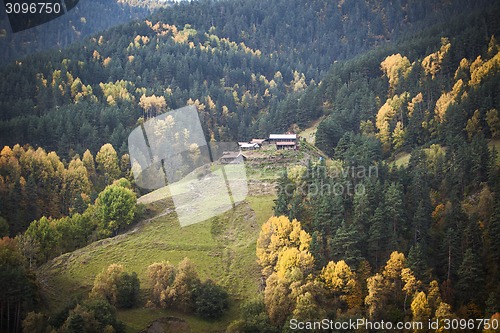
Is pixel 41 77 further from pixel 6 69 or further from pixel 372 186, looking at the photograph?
pixel 372 186

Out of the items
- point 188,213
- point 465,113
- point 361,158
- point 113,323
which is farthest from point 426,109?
point 113,323

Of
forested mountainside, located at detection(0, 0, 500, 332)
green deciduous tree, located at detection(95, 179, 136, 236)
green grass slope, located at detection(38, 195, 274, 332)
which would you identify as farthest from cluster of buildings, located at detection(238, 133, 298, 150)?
green deciduous tree, located at detection(95, 179, 136, 236)

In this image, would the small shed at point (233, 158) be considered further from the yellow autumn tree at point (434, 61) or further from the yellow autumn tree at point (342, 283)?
the yellow autumn tree at point (434, 61)

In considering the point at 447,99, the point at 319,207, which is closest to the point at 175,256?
the point at 319,207

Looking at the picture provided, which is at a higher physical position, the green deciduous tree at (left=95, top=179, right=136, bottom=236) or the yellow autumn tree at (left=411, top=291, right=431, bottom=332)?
the yellow autumn tree at (left=411, top=291, right=431, bottom=332)

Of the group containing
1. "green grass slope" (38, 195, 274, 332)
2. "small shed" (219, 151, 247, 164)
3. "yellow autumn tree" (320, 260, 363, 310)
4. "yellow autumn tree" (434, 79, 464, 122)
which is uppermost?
"yellow autumn tree" (434, 79, 464, 122)

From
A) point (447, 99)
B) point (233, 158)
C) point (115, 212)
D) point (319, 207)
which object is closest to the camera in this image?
point (319, 207)

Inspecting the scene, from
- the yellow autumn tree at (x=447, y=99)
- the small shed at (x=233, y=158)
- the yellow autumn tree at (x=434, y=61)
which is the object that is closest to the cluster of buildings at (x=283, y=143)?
the small shed at (x=233, y=158)

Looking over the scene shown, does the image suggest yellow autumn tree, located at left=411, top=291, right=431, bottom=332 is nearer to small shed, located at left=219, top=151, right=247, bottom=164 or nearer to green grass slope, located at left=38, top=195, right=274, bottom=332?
green grass slope, located at left=38, top=195, right=274, bottom=332

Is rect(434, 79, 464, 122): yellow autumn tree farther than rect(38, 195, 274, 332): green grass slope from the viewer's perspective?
Yes

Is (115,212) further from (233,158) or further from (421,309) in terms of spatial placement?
(421,309)
